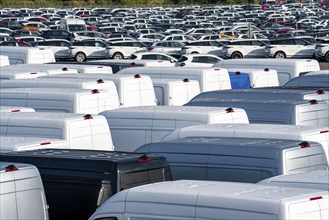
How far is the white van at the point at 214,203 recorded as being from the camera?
24.0 ft

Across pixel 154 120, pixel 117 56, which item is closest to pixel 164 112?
pixel 154 120

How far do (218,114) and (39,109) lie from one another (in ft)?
10.7

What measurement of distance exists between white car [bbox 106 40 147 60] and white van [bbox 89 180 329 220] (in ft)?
110

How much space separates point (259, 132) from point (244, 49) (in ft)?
99.7

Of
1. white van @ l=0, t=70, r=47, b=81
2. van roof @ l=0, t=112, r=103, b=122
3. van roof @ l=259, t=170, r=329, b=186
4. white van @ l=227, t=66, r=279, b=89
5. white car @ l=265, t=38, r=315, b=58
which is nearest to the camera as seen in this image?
van roof @ l=259, t=170, r=329, b=186

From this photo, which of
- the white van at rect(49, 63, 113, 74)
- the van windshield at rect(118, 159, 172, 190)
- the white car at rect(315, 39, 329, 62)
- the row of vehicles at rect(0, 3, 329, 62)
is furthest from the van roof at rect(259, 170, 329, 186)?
the white car at rect(315, 39, 329, 62)

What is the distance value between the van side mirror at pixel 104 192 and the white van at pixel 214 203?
5.00 ft

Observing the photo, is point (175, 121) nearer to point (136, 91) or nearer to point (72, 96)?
point (72, 96)

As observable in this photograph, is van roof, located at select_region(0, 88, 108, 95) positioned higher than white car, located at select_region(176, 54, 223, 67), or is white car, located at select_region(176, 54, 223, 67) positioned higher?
van roof, located at select_region(0, 88, 108, 95)

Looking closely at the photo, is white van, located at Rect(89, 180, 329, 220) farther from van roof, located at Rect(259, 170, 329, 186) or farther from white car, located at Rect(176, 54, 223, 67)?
white car, located at Rect(176, 54, 223, 67)

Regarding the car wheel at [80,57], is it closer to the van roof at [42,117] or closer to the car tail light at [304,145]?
the van roof at [42,117]

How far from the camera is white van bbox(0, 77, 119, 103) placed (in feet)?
55.2

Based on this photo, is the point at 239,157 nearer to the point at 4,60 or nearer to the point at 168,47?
the point at 4,60

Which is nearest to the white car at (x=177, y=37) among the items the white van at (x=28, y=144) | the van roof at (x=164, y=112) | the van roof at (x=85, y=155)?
the van roof at (x=164, y=112)
